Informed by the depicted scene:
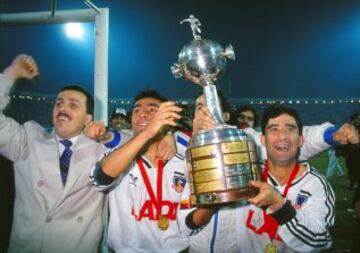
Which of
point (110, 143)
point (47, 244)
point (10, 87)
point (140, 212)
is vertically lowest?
point (47, 244)

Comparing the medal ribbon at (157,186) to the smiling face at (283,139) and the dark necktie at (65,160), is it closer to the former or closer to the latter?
the dark necktie at (65,160)

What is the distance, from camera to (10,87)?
9.32 ft

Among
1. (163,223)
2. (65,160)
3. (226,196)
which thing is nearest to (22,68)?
(65,160)

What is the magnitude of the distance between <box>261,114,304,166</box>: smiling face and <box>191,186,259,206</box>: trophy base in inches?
30.1

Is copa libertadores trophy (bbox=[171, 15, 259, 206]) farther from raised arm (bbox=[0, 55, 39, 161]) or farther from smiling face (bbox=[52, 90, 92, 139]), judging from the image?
raised arm (bbox=[0, 55, 39, 161])

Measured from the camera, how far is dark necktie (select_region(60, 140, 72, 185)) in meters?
2.92

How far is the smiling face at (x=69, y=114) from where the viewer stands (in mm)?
2955

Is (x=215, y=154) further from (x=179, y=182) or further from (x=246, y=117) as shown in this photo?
(x=246, y=117)

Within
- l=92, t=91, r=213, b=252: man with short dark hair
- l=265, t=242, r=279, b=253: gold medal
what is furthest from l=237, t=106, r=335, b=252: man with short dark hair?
l=92, t=91, r=213, b=252: man with short dark hair

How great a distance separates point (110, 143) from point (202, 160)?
4.37 ft

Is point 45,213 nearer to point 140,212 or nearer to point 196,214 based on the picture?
point 140,212

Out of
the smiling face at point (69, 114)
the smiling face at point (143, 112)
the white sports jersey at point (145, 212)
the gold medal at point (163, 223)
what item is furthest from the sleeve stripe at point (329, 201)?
the smiling face at point (69, 114)

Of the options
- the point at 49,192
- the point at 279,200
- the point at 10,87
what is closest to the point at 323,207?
the point at 279,200

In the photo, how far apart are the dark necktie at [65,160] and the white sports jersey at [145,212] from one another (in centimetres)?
43
